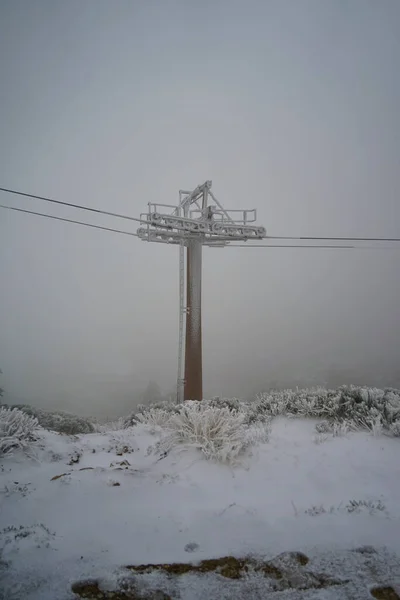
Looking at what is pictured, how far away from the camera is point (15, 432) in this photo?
4980mm

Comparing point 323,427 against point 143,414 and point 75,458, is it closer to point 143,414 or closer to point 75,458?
point 75,458

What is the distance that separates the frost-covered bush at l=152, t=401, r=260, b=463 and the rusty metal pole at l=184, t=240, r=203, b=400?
7458 mm

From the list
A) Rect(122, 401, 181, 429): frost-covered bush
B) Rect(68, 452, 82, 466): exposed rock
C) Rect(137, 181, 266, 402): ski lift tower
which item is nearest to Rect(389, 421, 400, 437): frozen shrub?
Rect(122, 401, 181, 429): frost-covered bush

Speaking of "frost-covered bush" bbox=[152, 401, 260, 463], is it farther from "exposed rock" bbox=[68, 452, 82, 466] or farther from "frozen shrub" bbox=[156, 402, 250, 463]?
"exposed rock" bbox=[68, 452, 82, 466]

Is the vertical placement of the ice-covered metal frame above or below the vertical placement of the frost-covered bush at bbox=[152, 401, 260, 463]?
above

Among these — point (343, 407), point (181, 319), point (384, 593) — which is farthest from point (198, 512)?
point (181, 319)

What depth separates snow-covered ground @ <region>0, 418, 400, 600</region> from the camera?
2320 mm

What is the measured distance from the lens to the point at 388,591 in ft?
6.91

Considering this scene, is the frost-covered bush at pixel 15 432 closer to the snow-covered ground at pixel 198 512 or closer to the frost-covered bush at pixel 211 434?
the snow-covered ground at pixel 198 512

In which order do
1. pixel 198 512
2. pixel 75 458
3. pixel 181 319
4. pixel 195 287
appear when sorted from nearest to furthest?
pixel 198 512 → pixel 75 458 → pixel 181 319 → pixel 195 287

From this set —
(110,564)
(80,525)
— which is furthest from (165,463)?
(110,564)

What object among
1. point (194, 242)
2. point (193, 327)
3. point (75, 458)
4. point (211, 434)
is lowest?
point (75, 458)

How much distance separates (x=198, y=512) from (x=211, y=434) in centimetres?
160

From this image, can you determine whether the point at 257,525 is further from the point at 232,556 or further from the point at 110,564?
the point at 110,564
